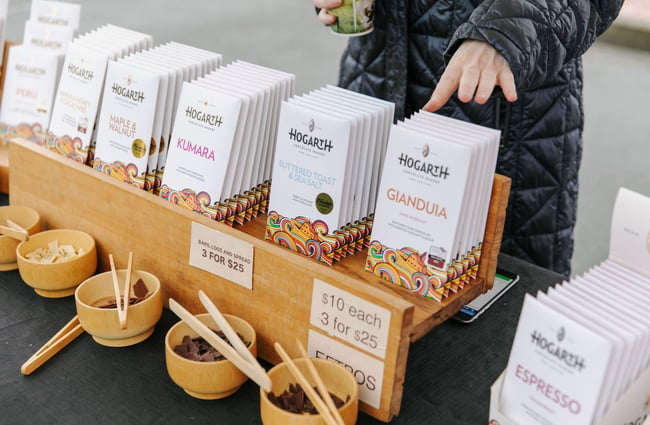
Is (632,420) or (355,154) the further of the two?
(355,154)

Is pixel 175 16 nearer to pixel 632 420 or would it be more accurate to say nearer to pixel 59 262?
pixel 59 262

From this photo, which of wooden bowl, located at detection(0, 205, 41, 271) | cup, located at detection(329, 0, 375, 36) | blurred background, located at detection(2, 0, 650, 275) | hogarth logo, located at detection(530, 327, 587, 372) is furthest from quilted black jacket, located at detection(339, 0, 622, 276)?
blurred background, located at detection(2, 0, 650, 275)

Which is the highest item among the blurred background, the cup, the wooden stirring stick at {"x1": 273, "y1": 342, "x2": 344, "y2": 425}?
the cup

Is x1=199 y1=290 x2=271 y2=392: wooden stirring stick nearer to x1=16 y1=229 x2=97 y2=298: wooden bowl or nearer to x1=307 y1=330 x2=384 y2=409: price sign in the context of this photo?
x1=307 y1=330 x2=384 y2=409: price sign

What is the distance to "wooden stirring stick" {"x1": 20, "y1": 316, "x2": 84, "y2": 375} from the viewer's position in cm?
123

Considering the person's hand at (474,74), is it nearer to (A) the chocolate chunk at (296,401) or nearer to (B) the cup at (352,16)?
(B) the cup at (352,16)

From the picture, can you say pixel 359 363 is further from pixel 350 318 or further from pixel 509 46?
pixel 509 46

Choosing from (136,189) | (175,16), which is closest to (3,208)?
(136,189)

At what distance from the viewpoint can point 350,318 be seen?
1.12 m

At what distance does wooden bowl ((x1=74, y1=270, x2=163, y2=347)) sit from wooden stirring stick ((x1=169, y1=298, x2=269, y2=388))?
9cm

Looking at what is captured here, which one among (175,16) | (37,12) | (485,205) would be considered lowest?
(175,16)

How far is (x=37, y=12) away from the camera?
196 centimetres

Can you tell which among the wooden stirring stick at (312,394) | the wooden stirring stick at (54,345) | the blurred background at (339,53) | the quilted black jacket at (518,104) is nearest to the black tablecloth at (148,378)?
the wooden stirring stick at (54,345)

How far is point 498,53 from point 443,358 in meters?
0.58
